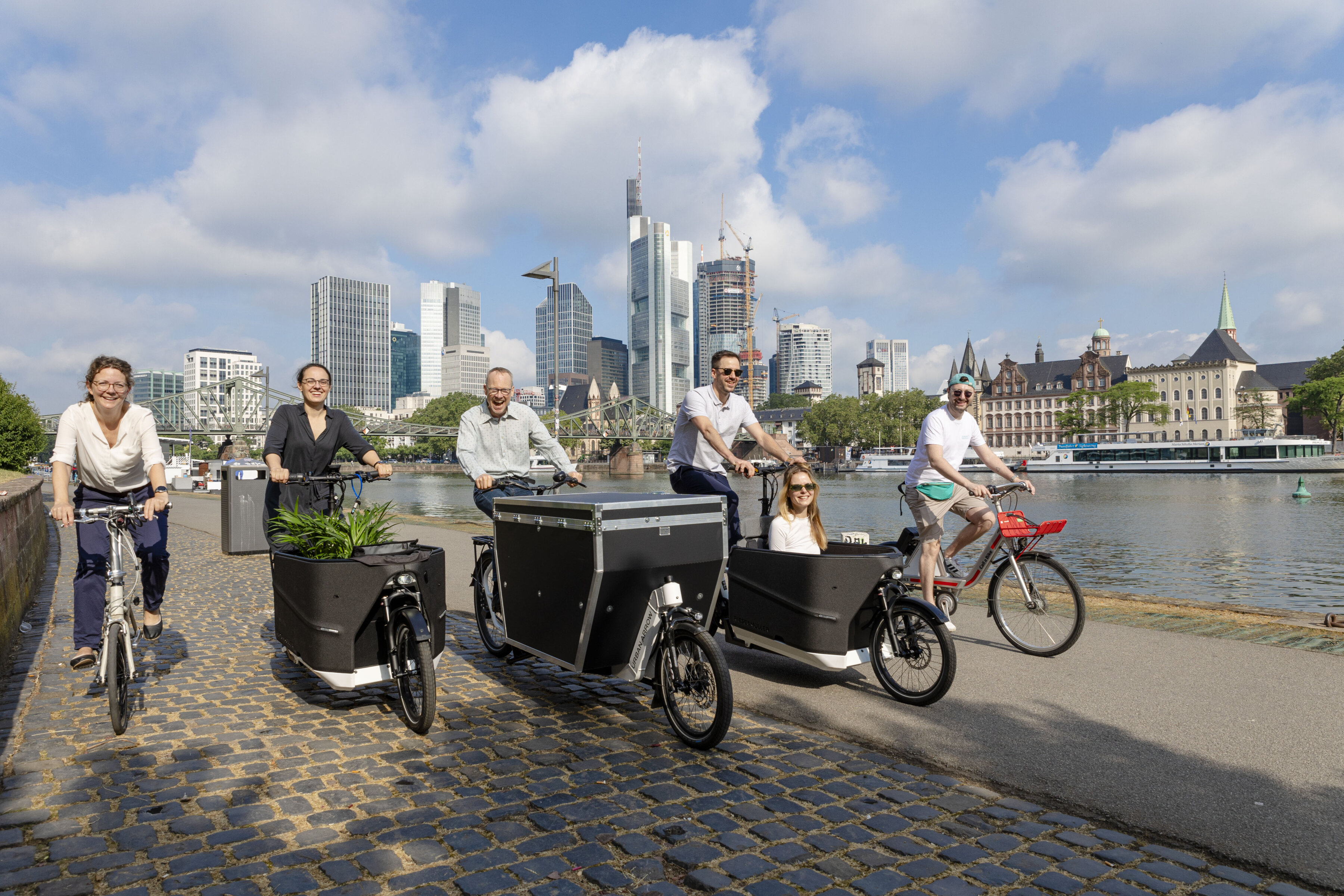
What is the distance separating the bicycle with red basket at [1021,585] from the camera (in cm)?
564

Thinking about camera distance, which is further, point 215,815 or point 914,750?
point 914,750

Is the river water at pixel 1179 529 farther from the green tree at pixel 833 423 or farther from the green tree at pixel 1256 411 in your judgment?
the green tree at pixel 833 423

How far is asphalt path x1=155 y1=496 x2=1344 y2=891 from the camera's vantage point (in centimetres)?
316

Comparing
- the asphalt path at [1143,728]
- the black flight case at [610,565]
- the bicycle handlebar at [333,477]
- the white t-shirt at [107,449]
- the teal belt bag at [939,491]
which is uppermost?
the white t-shirt at [107,449]

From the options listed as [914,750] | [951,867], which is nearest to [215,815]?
[951,867]

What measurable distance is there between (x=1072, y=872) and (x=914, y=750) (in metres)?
1.16

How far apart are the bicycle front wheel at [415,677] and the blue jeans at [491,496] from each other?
1.11 meters

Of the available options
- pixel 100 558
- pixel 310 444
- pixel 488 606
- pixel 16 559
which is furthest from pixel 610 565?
pixel 16 559

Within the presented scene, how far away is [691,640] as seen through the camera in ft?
13.0

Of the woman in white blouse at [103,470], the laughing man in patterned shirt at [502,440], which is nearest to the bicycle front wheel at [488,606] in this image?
the laughing man in patterned shirt at [502,440]

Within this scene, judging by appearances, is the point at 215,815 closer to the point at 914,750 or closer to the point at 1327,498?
the point at 914,750

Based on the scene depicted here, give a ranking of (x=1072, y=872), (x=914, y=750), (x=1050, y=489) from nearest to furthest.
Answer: (x=1072, y=872) < (x=914, y=750) < (x=1050, y=489)

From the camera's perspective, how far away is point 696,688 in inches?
157

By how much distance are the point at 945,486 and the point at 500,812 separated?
13.1 feet
